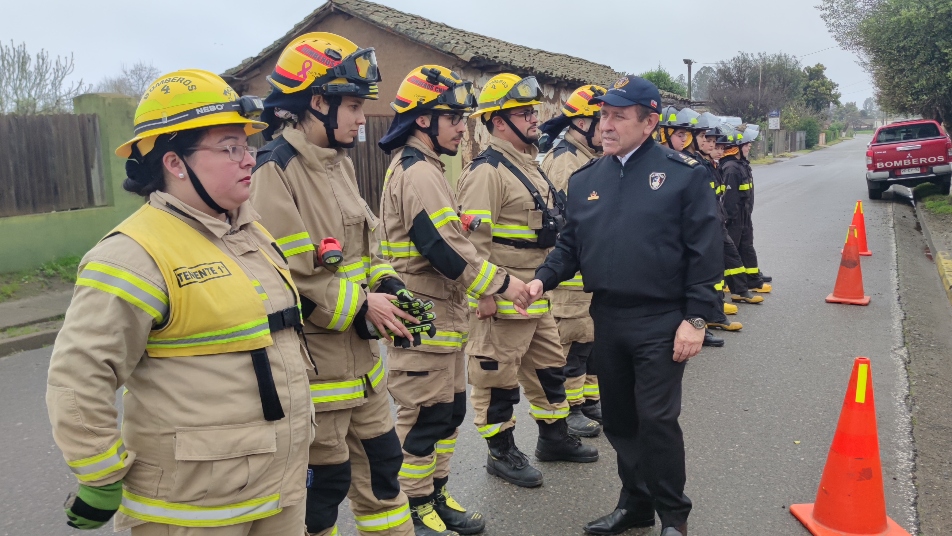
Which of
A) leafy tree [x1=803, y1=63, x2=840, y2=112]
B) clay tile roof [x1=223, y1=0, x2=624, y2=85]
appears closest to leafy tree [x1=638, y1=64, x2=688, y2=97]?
clay tile roof [x1=223, y1=0, x2=624, y2=85]

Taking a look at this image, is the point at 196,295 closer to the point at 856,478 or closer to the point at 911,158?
the point at 856,478

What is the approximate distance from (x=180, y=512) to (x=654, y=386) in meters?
2.16

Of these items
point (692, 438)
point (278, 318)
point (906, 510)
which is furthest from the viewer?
point (692, 438)

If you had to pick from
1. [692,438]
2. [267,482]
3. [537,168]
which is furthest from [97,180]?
[267,482]

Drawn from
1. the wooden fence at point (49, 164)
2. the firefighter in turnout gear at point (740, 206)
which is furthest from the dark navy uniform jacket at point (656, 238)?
the wooden fence at point (49, 164)

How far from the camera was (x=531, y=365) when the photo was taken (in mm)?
4535

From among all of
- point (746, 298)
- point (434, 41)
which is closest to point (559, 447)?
point (746, 298)

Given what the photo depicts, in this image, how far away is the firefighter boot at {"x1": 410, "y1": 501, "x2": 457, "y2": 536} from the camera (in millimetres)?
3695

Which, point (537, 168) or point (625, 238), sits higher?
point (537, 168)

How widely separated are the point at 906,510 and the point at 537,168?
9.17 feet

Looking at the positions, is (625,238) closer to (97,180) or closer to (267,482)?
(267,482)

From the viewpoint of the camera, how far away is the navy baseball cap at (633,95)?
346cm

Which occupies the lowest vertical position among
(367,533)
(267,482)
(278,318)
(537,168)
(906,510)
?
(906,510)

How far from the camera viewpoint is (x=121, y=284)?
1.91 meters
